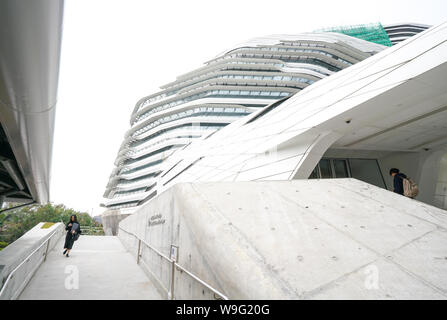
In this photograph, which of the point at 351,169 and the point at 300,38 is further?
the point at 300,38

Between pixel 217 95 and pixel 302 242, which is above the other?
pixel 217 95

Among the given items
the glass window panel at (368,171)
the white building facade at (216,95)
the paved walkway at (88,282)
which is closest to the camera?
the paved walkway at (88,282)

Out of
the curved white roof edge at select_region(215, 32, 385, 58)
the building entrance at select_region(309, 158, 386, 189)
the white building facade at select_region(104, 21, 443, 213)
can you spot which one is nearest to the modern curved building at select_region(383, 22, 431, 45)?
the white building facade at select_region(104, 21, 443, 213)

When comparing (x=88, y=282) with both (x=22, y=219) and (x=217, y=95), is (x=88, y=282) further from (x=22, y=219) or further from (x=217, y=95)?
(x=22, y=219)

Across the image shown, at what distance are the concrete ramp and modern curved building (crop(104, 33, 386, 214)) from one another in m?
38.9

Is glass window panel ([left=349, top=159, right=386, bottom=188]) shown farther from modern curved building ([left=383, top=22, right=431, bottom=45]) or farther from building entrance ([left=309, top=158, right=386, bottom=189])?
modern curved building ([left=383, top=22, right=431, bottom=45])

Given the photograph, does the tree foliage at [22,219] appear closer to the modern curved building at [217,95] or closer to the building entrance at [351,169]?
the modern curved building at [217,95]

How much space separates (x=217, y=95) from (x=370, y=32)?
3006 inches

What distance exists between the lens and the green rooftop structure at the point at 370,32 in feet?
265

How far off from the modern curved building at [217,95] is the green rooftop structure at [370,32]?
21.3 metres

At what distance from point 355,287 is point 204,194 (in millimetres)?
2452

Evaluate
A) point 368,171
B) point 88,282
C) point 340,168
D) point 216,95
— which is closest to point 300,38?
point 216,95

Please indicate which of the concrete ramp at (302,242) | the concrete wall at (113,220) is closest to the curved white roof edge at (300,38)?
the concrete wall at (113,220)

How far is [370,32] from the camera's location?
83.2 m
